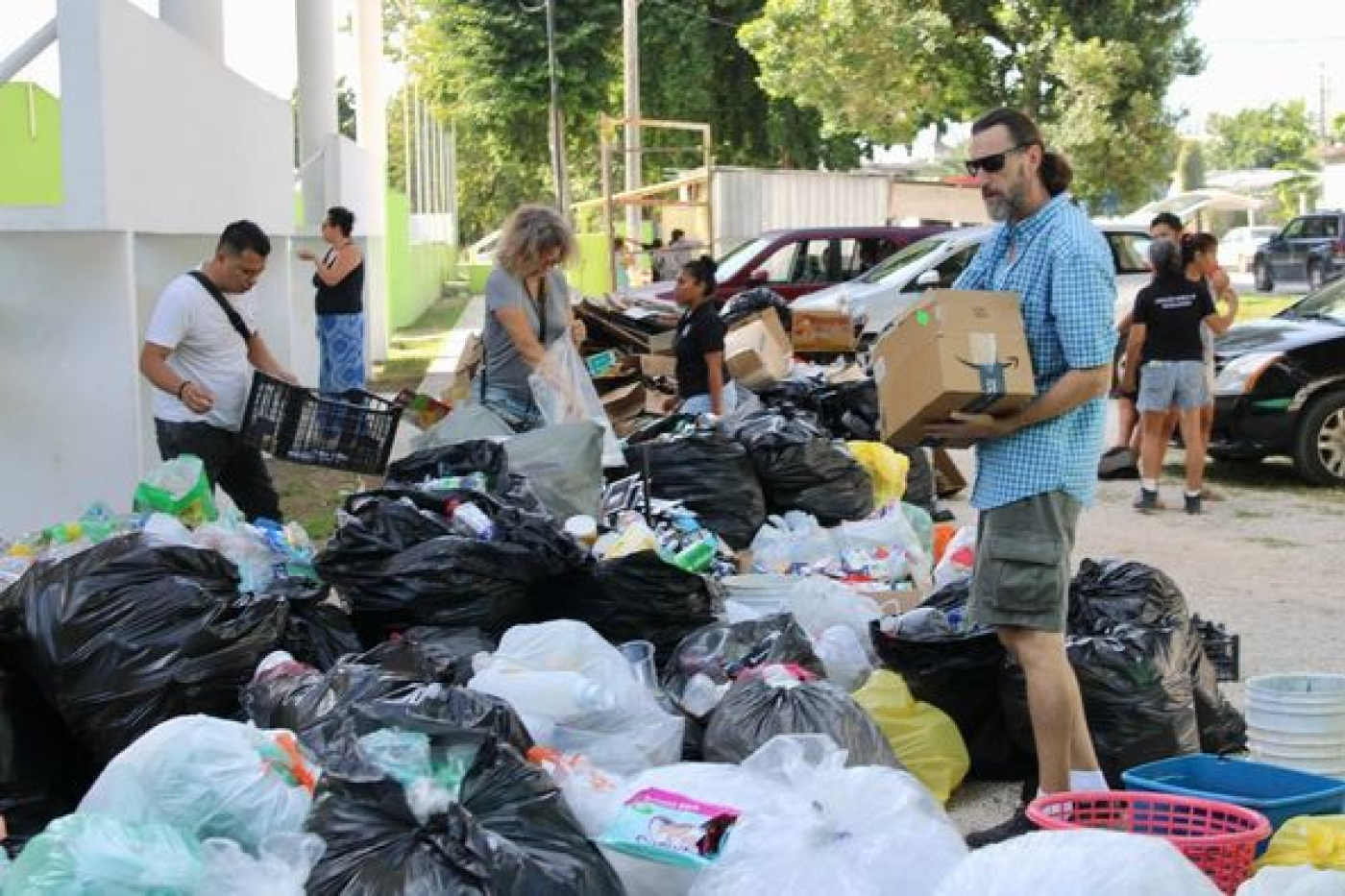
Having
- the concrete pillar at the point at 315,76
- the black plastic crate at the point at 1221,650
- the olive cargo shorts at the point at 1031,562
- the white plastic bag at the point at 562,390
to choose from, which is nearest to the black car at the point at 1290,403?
the white plastic bag at the point at 562,390

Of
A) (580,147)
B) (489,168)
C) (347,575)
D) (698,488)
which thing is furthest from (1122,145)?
(489,168)

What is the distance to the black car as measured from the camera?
10914 mm

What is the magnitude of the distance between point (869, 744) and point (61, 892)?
2223 mm

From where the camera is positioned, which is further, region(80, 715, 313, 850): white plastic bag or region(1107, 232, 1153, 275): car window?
region(1107, 232, 1153, 275): car window

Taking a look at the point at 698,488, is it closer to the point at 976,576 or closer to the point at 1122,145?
the point at 976,576

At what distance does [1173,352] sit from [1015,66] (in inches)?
833

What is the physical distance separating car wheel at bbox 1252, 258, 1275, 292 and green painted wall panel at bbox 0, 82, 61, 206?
3116 cm

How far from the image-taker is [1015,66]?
1184 inches

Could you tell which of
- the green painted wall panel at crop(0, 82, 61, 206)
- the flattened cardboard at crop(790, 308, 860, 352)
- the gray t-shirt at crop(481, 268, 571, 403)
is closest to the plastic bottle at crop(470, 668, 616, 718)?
the gray t-shirt at crop(481, 268, 571, 403)

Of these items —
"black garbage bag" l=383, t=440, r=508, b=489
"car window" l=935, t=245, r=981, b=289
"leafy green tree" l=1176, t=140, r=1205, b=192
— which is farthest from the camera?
"leafy green tree" l=1176, t=140, r=1205, b=192

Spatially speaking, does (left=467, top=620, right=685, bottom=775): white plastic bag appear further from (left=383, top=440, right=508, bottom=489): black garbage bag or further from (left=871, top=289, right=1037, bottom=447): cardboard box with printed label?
(left=383, top=440, right=508, bottom=489): black garbage bag

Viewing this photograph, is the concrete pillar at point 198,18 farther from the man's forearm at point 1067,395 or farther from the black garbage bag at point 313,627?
the man's forearm at point 1067,395

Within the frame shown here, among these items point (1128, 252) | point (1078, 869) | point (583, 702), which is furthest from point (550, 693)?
point (1128, 252)

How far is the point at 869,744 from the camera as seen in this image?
4.61 metres
